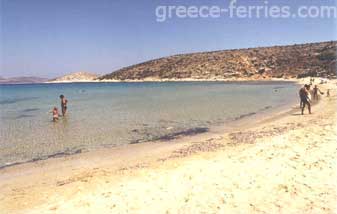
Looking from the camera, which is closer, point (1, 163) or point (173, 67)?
point (1, 163)

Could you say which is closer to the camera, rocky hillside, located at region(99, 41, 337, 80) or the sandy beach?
the sandy beach

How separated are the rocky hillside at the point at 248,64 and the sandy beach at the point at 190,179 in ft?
232

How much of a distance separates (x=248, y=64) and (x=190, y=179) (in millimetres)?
100408

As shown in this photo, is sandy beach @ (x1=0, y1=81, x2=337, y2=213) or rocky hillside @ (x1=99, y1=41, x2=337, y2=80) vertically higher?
rocky hillside @ (x1=99, y1=41, x2=337, y2=80)

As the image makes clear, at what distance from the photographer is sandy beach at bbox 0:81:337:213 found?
21.2 ft

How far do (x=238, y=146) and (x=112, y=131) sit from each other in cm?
674

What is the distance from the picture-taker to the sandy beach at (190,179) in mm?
6469

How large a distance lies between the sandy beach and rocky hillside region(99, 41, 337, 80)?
7075 centimetres

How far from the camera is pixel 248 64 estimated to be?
105 meters

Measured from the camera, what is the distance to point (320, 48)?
104m

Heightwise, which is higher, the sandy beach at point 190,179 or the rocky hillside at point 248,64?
the rocky hillside at point 248,64

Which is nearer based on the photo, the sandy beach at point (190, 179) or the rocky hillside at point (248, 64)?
the sandy beach at point (190, 179)

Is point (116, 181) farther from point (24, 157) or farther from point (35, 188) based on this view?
point (24, 157)

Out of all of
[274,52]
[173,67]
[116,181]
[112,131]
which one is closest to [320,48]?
[274,52]
